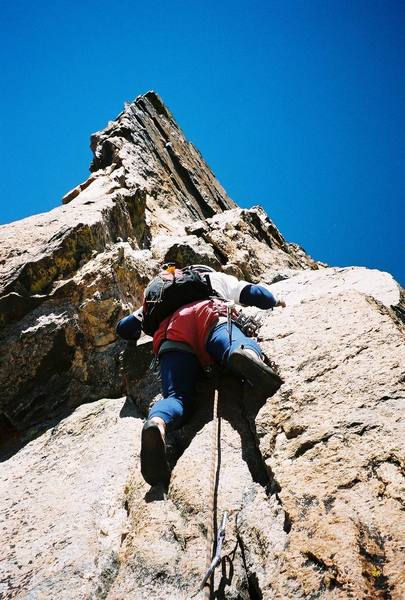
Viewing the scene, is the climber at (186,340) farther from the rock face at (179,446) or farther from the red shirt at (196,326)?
the rock face at (179,446)

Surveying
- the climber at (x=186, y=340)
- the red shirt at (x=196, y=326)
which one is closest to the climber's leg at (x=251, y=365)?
the climber at (x=186, y=340)

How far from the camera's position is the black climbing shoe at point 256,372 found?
379 centimetres

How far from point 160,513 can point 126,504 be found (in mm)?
568

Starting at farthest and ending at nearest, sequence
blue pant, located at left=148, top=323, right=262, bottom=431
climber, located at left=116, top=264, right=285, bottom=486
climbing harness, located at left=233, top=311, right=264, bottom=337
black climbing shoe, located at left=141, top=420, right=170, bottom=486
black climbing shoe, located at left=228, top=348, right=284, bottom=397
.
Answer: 1. climbing harness, located at left=233, top=311, right=264, bottom=337
2. blue pant, located at left=148, top=323, right=262, bottom=431
3. black climbing shoe, located at left=228, top=348, right=284, bottom=397
4. climber, located at left=116, top=264, right=285, bottom=486
5. black climbing shoe, located at left=141, top=420, right=170, bottom=486

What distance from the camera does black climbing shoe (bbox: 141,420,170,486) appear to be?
11.3ft

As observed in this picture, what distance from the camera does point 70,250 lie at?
6.61 metres

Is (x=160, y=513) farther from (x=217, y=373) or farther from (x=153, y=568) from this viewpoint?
(x=217, y=373)

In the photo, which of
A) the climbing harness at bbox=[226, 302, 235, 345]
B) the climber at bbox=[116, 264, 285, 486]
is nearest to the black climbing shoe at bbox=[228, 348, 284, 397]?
the climber at bbox=[116, 264, 285, 486]

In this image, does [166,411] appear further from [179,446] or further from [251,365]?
[251,365]

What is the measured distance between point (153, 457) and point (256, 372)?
3.84ft

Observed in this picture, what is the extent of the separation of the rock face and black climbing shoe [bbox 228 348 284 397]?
0.10 m

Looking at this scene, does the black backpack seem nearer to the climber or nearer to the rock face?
the climber

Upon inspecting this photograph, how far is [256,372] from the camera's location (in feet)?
12.5

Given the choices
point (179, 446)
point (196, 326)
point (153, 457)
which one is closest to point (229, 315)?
point (196, 326)
